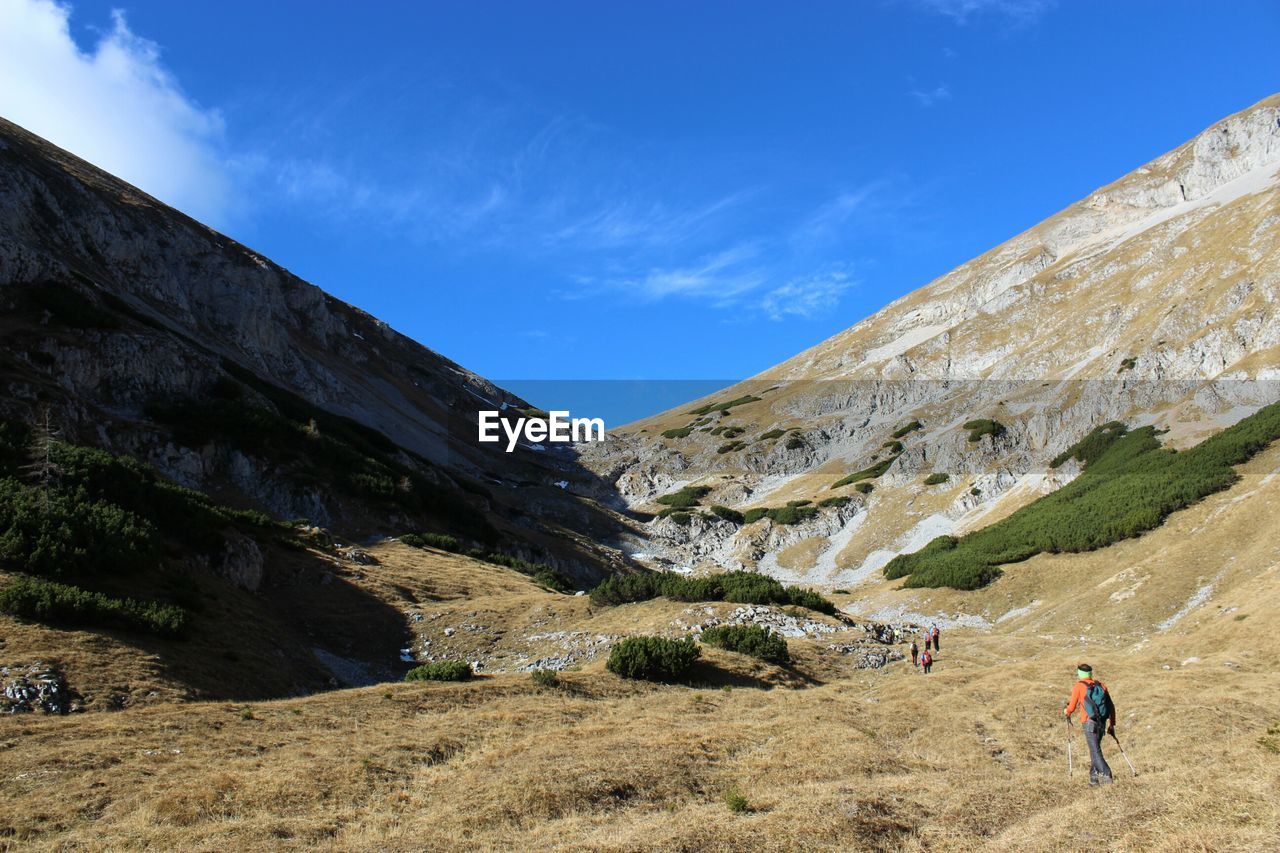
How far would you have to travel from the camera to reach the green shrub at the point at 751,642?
2356 centimetres

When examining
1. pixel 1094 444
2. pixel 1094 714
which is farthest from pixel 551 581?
pixel 1094 444

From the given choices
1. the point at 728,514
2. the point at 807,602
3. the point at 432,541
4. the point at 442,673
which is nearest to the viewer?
the point at 442,673

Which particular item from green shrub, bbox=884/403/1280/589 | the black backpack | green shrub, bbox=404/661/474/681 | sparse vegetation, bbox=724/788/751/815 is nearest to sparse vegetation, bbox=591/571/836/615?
green shrub, bbox=404/661/474/681

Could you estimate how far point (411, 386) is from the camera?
10225cm

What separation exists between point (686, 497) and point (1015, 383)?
43782mm

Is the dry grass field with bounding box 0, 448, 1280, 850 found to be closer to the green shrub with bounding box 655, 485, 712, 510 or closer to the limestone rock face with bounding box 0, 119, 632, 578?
the limestone rock face with bounding box 0, 119, 632, 578

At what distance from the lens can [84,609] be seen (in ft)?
57.9

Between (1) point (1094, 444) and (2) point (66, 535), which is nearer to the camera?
(2) point (66, 535)

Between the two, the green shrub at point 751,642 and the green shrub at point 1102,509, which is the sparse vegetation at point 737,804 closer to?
the green shrub at point 751,642

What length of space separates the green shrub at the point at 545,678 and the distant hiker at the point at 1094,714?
12002 mm

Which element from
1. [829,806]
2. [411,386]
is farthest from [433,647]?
[411,386]

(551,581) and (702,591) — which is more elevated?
(551,581)

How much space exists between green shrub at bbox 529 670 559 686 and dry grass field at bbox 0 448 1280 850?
0.26 meters

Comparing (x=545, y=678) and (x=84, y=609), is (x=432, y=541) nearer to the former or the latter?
(x=545, y=678)
